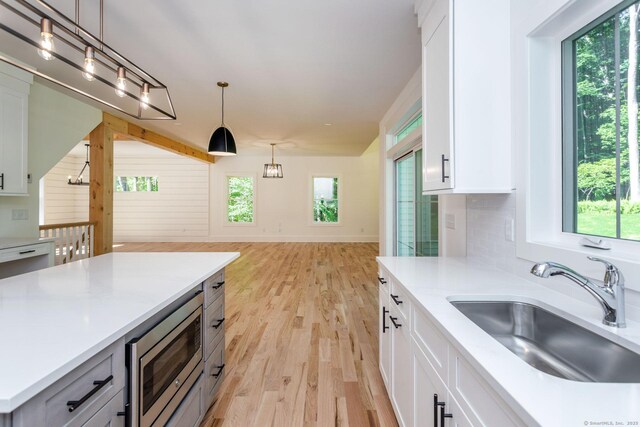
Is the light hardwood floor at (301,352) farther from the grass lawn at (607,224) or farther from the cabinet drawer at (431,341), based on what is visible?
the grass lawn at (607,224)

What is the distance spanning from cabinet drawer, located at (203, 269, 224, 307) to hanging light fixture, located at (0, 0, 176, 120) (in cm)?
99

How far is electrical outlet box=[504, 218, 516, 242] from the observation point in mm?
1664

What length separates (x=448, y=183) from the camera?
1.69 metres

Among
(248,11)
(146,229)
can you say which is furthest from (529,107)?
(146,229)

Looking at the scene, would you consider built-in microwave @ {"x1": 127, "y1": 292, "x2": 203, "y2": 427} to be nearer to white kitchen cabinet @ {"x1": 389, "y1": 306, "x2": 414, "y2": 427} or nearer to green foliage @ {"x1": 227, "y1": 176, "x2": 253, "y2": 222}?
white kitchen cabinet @ {"x1": 389, "y1": 306, "x2": 414, "y2": 427}

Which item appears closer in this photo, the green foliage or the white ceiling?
the white ceiling

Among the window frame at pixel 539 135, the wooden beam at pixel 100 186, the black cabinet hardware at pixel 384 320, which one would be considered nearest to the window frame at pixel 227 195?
the wooden beam at pixel 100 186

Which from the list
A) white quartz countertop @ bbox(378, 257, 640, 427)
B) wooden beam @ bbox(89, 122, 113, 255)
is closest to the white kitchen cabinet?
white quartz countertop @ bbox(378, 257, 640, 427)

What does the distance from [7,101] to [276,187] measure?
681 cm

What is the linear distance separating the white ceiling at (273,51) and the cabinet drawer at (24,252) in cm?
212

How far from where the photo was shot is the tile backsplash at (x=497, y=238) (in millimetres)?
1416

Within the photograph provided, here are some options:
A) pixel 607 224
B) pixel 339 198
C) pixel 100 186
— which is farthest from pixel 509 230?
pixel 339 198

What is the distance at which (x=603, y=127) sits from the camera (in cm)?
129

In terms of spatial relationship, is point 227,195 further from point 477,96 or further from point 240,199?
point 477,96
